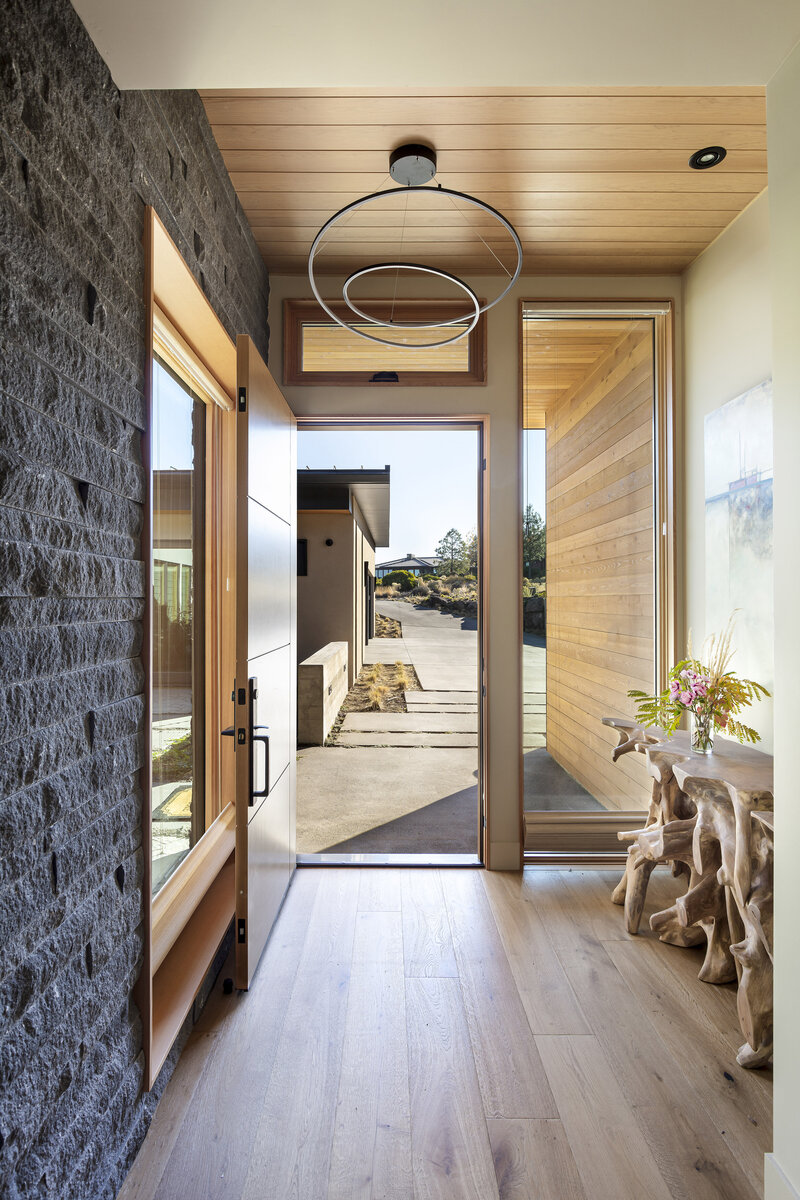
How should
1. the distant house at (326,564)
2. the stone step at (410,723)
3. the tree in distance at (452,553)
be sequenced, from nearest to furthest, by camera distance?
the stone step at (410,723)
the tree in distance at (452,553)
the distant house at (326,564)

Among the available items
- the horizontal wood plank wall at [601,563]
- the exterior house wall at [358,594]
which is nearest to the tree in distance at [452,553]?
the exterior house wall at [358,594]

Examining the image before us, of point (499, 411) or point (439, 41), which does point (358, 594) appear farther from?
point (439, 41)

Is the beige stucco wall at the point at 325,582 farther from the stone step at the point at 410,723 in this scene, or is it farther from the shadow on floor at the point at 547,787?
the shadow on floor at the point at 547,787

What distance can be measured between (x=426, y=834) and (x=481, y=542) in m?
1.78

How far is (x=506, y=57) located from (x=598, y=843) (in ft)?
10.5

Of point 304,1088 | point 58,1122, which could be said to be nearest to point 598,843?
point 304,1088

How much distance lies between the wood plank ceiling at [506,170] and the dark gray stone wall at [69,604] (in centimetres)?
77

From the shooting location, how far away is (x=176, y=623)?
2.54 m

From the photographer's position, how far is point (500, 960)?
2504mm

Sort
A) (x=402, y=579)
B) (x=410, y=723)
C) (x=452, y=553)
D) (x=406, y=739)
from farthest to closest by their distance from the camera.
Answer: (x=402, y=579) → (x=452, y=553) → (x=410, y=723) → (x=406, y=739)

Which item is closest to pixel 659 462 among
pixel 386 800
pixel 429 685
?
pixel 386 800

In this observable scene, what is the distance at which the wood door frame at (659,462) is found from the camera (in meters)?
3.43

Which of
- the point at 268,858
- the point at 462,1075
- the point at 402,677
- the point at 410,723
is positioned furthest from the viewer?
the point at 402,677

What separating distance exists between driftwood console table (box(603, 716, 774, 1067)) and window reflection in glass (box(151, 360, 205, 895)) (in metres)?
1.76
